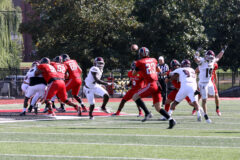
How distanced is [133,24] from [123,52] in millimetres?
2231

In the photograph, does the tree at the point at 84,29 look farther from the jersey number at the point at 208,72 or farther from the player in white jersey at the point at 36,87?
the jersey number at the point at 208,72

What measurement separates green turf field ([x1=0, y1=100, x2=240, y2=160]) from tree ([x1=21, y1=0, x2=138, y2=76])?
19.0 m

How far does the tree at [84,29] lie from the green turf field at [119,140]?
62.4 feet

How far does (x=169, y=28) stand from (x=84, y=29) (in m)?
5.56

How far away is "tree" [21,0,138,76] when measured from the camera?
3344 cm

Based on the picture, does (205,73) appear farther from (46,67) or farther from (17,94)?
(17,94)

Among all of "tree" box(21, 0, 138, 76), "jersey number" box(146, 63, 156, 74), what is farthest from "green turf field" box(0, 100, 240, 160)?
"tree" box(21, 0, 138, 76)

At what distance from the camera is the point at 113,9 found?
1350 inches

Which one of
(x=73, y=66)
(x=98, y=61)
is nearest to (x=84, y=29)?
(x=73, y=66)

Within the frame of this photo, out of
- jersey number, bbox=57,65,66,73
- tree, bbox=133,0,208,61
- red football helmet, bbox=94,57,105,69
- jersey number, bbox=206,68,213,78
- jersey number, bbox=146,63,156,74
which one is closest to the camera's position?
jersey number, bbox=146,63,156,74

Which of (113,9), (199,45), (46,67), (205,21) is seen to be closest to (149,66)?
(46,67)

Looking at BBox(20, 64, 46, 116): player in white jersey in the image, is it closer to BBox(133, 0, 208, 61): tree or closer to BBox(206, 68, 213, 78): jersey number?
BBox(206, 68, 213, 78): jersey number

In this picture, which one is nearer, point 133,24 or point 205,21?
point 133,24

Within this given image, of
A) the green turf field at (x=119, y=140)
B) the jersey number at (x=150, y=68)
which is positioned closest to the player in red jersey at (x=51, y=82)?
the green turf field at (x=119, y=140)
